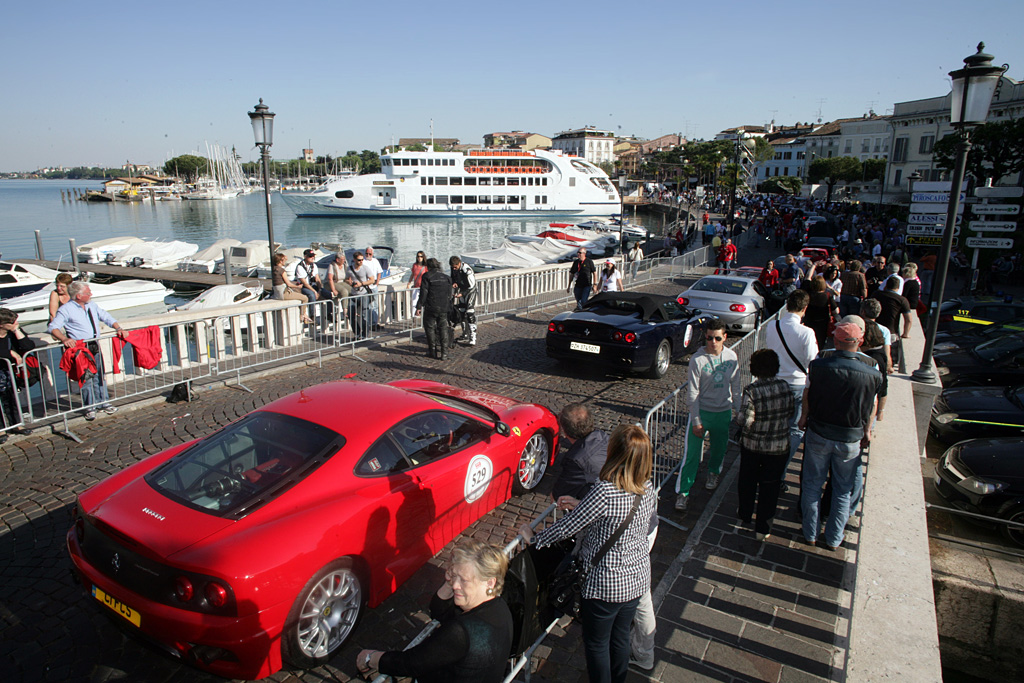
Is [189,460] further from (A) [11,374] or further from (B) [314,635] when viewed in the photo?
(A) [11,374]

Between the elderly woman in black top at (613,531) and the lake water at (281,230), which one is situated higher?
the elderly woman in black top at (613,531)

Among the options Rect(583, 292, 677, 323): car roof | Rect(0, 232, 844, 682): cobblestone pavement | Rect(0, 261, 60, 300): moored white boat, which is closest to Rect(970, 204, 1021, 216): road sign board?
Rect(583, 292, 677, 323): car roof

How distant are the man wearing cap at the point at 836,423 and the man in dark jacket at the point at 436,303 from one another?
6542mm

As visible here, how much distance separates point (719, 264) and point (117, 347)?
69.0 ft

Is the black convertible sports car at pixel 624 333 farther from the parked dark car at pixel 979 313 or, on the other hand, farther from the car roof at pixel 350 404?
the parked dark car at pixel 979 313

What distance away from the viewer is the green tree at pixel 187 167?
168 m

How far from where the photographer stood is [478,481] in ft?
16.0

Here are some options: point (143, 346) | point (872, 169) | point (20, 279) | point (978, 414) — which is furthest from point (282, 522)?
point (872, 169)

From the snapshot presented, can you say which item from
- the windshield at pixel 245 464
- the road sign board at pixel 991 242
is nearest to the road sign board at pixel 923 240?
the road sign board at pixel 991 242

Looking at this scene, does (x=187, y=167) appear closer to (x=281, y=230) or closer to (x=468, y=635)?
(x=281, y=230)

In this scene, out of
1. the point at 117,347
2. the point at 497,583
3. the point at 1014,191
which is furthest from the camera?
the point at 1014,191

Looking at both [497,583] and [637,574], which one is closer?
[497,583]

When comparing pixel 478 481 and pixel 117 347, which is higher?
pixel 117 347

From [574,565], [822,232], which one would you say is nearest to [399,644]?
[574,565]
